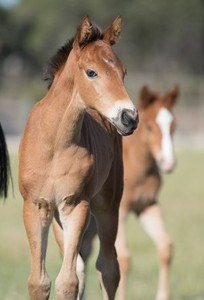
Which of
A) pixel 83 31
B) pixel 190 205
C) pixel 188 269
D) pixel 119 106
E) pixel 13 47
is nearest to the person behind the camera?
pixel 119 106

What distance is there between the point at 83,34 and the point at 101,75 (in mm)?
332

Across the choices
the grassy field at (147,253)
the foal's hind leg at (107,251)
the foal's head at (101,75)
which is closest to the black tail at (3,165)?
the foal's hind leg at (107,251)

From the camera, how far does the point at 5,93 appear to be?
44250 mm

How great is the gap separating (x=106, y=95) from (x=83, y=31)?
478mm

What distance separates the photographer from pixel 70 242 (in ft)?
18.7

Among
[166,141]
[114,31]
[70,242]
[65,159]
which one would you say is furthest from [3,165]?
[166,141]

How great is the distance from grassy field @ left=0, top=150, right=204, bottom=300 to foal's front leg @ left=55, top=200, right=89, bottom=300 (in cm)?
263

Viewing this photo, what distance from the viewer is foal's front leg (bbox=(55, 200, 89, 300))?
569 centimetres

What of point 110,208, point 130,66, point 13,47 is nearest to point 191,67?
point 130,66

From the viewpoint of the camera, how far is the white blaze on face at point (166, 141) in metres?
9.53

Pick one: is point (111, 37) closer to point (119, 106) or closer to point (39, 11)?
point (119, 106)

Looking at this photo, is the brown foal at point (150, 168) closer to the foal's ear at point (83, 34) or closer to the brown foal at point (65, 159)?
the brown foal at point (65, 159)

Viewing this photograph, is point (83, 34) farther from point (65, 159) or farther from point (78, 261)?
point (78, 261)

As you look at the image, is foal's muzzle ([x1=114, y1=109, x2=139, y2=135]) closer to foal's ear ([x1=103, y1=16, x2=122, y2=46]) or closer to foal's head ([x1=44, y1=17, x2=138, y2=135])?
foal's head ([x1=44, y1=17, x2=138, y2=135])
